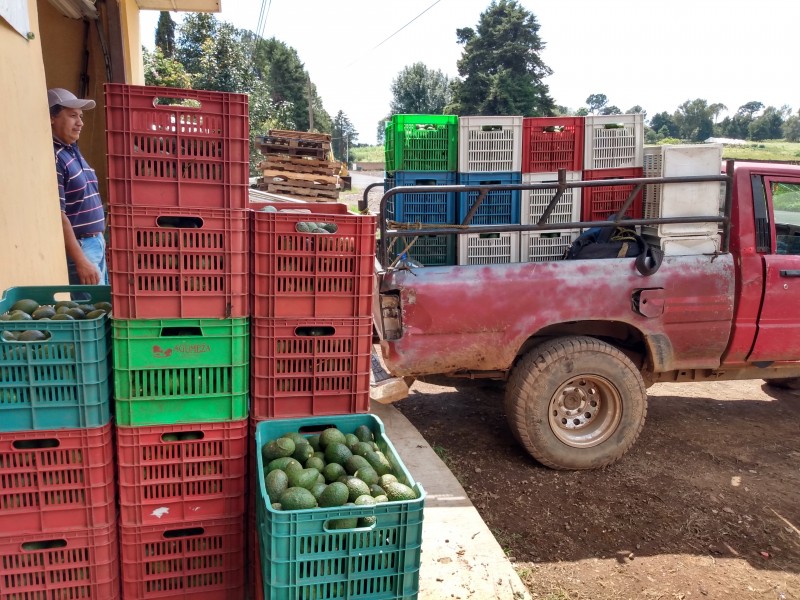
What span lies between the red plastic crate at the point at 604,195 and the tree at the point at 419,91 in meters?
61.9

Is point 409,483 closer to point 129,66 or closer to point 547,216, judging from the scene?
point 547,216

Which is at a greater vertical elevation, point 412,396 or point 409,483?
point 409,483

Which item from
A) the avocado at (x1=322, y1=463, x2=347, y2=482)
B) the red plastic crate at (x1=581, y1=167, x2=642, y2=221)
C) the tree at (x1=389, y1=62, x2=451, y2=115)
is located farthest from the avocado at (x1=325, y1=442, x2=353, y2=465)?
the tree at (x1=389, y1=62, x2=451, y2=115)

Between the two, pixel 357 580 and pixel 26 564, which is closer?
pixel 357 580

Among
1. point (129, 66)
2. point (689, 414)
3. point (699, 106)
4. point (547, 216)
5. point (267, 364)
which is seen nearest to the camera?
point (267, 364)

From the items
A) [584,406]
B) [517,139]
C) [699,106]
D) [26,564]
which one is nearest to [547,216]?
[517,139]

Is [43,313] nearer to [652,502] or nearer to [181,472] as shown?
[181,472]

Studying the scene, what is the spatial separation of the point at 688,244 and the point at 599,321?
88 cm

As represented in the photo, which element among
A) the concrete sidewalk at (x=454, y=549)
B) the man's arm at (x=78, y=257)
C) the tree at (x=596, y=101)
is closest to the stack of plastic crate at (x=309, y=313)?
the concrete sidewalk at (x=454, y=549)

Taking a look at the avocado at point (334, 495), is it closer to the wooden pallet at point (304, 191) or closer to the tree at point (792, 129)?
the wooden pallet at point (304, 191)

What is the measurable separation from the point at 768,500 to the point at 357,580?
3.46 metres

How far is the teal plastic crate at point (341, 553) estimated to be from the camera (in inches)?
89.1

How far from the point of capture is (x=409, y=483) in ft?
8.48

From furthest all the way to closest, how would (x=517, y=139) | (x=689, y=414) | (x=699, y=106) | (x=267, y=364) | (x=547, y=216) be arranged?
(x=699, y=106) < (x=689, y=414) < (x=517, y=139) < (x=547, y=216) < (x=267, y=364)
